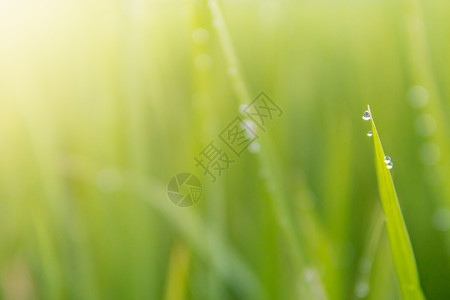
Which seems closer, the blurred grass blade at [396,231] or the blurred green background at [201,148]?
the blurred grass blade at [396,231]

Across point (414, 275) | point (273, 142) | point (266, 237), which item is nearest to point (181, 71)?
point (273, 142)

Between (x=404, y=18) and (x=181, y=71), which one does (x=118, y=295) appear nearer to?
(x=181, y=71)

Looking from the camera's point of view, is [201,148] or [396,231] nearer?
[396,231]

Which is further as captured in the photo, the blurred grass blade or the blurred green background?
the blurred green background
